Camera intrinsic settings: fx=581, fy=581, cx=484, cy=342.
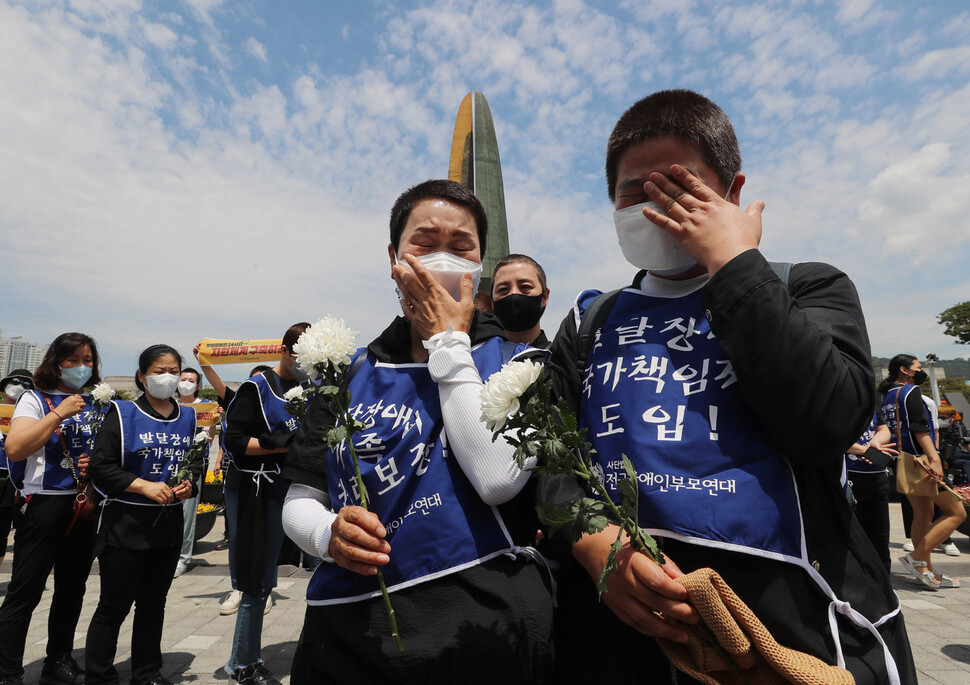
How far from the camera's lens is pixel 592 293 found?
1508 mm

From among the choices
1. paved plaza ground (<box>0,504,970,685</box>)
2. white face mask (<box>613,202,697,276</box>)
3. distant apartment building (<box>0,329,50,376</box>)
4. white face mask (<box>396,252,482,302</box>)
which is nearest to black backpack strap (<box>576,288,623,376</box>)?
white face mask (<box>613,202,697,276</box>)

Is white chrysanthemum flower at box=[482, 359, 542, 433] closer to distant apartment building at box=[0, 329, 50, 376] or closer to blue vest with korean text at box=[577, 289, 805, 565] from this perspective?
blue vest with korean text at box=[577, 289, 805, 565]

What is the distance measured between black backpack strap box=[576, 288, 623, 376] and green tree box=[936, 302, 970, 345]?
4523cm

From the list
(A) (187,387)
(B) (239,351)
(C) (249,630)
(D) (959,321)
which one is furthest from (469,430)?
(D) (959,321)

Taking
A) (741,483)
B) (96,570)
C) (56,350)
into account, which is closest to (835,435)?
(741,483)

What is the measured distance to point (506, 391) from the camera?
1.15 meters

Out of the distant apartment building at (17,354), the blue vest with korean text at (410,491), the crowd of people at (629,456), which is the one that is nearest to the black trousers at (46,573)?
the crowd of people at (629,456)

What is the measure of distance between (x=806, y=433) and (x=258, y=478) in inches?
157

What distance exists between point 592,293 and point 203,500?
10.6 meters

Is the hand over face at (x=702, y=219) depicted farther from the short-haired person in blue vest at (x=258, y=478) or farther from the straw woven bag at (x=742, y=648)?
the short-haired person in blue vest at (x=258, y=478)

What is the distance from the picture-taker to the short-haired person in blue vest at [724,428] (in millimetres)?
979

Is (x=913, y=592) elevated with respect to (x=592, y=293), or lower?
lower

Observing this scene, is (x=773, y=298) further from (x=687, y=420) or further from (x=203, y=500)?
(x=203, y=500)

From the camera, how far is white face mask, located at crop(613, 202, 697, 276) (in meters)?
1.25
